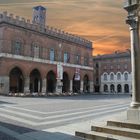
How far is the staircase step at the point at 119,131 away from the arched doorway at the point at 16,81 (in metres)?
37.6

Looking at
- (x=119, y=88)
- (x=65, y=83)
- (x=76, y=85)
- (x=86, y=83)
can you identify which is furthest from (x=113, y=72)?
(x=65, y=83)

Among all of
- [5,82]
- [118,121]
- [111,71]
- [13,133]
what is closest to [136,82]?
[118,121]

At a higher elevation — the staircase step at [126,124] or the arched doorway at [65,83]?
the arched doorway at [65,83]

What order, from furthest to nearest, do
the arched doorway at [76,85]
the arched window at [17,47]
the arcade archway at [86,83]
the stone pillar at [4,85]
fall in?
the arcade archway at [86,83] < the arched doorway at [76,85] < the arched window at [17,47] < the stone pillar at [4,85]

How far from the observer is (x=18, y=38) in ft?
139

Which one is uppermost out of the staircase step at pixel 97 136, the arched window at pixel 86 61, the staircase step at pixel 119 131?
the arched window at pixel 86 61

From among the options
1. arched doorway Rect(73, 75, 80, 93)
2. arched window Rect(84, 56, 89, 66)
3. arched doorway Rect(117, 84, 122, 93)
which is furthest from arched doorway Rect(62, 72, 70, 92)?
arched doorway Rect(117, 84, 122, 93)

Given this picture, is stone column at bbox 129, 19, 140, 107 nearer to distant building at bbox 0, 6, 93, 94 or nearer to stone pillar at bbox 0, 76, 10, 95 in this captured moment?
stone pillar at bbox 0, 76, 10, 95

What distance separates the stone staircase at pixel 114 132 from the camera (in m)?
6.71

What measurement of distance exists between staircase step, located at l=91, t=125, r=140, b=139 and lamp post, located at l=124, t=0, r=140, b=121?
90cm

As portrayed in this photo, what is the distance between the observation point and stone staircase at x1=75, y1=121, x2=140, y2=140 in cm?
671

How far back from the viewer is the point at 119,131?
700 centimetres

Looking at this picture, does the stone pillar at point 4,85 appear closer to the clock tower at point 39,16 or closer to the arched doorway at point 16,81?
the arched doorway at point 16,81

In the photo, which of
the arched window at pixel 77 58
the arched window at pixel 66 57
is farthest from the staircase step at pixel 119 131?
the arched window at pixel 77 58
